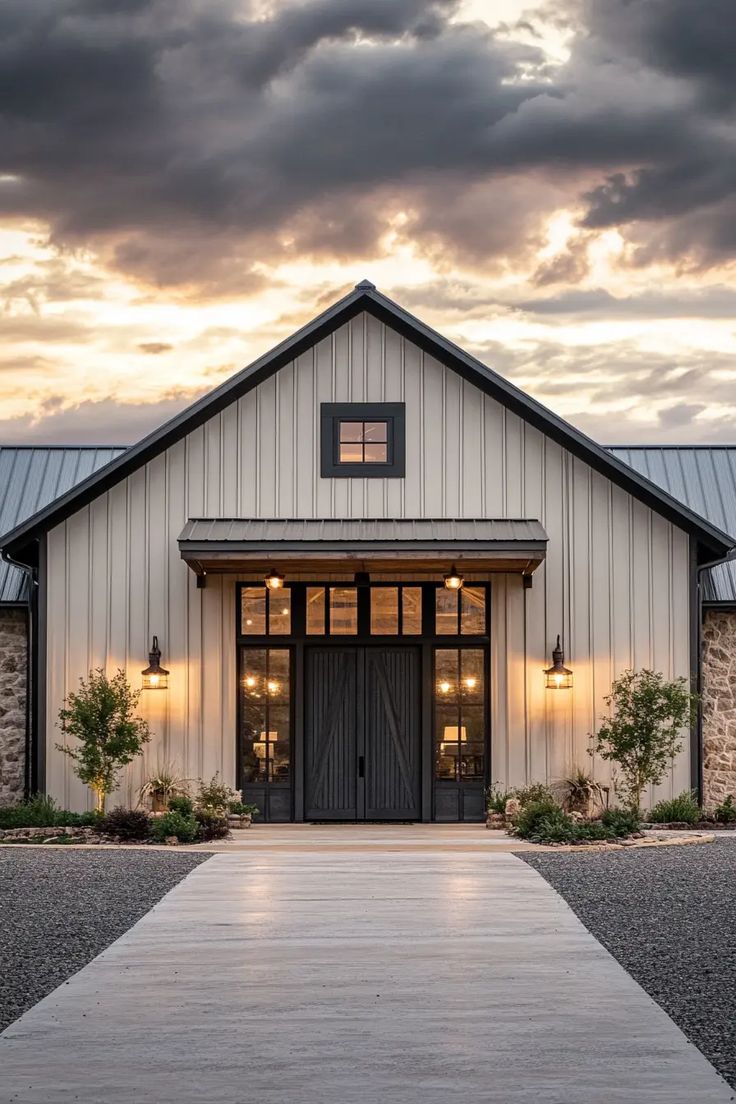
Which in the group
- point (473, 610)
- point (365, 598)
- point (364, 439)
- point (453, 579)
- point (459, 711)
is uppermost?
point (364, 439)

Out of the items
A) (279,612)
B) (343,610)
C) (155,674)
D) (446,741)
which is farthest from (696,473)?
(155,674)

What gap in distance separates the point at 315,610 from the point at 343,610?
36 cm

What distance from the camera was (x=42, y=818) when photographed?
15445mm

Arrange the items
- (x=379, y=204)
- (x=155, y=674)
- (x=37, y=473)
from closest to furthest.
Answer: (x=155, y=674) → (x=379, y=204) → (x=37, y=473)

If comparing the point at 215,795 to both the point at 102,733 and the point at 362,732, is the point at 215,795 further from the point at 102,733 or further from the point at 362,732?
the point at 362,732

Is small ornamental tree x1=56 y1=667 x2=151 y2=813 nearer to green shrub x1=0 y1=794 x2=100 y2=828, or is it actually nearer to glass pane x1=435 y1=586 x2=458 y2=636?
green shrub x1=0 y1=794 x2=100 y2=828

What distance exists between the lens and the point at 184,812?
1483 centimetres

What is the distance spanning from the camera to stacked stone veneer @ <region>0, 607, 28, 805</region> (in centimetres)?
1731

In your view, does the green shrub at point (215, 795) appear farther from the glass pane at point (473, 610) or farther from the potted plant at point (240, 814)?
the glass pane at point (473, 610)

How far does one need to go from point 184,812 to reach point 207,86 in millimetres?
9142

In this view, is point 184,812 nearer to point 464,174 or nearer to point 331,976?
point 331,976

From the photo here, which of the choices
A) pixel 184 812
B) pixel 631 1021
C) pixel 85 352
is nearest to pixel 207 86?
pixel 85 352

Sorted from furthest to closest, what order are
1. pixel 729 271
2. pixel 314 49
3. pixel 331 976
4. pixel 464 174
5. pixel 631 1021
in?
pixel 729 271 < pixel 464 174 < pixel 314 49 < pixel 331 976 < pixel 631 1021

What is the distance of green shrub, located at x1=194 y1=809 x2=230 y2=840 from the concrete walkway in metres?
3.95
